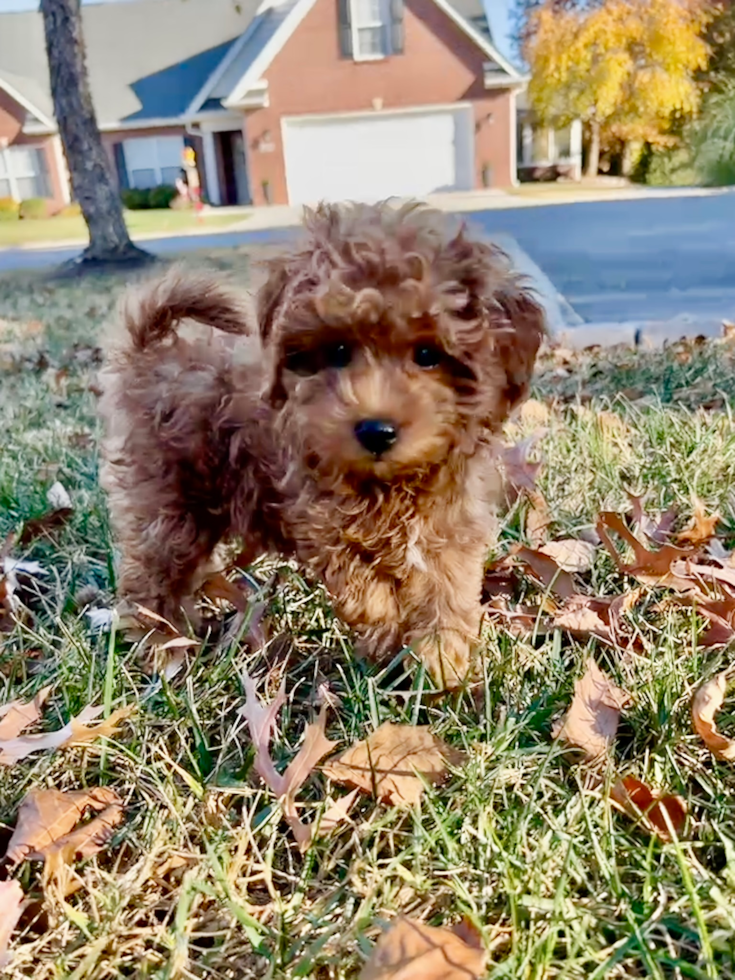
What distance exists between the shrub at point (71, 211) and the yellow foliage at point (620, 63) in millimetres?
2501

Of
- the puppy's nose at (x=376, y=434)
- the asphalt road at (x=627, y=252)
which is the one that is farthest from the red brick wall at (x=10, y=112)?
the puppy's nose at (x=376, y=434)

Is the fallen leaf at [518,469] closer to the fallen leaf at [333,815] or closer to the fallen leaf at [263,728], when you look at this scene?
the fallen leaf at [263,728]

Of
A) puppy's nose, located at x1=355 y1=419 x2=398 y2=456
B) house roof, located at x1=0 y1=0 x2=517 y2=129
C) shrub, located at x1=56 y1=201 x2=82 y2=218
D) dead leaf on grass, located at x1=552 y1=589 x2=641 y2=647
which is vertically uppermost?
house roof, located at x1=0 y1=0 x2=517 y2=129

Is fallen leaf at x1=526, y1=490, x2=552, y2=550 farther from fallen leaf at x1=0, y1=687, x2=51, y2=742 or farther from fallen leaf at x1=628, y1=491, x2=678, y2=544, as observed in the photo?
fallen leaf at x1=0, y1=687, x2=51, y2=742

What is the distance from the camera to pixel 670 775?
1795mm

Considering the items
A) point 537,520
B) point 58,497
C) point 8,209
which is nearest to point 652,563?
point 537,520

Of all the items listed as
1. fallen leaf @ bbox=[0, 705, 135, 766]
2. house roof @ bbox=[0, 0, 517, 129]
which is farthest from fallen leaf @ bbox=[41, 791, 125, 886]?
house roof @ bbox=[0, 0, 517, 129]

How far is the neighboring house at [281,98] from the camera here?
4344 mm

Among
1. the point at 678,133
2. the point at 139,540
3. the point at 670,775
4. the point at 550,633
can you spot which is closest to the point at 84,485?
the point at 139,540

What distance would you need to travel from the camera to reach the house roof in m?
4.62

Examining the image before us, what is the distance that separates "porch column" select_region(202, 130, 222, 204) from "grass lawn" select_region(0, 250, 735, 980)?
2161mm

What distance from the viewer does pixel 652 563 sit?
2477 millimetres

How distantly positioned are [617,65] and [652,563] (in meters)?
2.46

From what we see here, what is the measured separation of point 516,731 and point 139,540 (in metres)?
1.23
